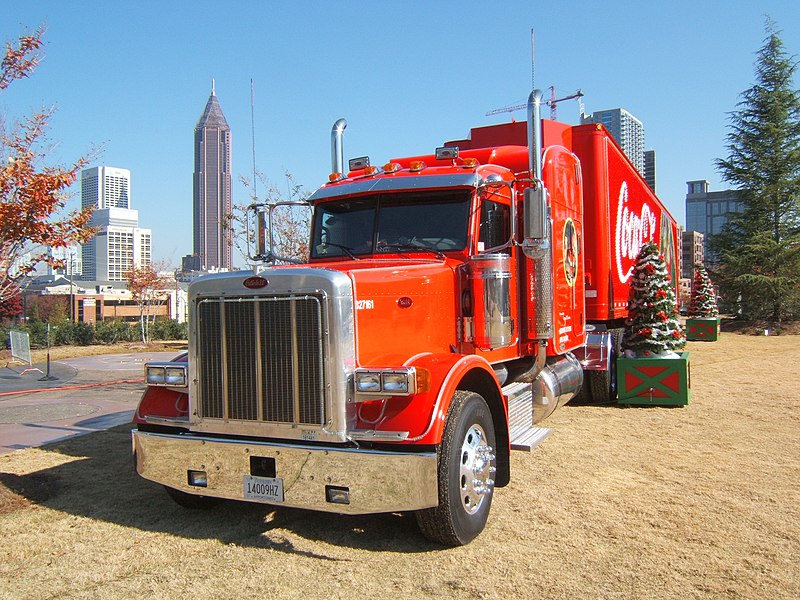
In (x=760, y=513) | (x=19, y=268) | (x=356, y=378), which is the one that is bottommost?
(x=760, y=513)

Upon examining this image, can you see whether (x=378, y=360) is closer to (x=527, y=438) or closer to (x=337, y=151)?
(x=527, y=438)

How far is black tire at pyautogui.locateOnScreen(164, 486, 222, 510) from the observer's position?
5016 mm

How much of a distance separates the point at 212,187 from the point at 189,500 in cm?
1150

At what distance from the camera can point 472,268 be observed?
5441 mm

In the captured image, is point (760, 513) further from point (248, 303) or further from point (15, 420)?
point (15, 420)

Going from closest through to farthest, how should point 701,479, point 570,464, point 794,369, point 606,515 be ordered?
point 606,515, point 701,479, point 570,464, point 794,369

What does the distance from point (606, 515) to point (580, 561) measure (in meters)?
0.97

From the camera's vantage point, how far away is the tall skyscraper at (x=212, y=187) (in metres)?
11.8

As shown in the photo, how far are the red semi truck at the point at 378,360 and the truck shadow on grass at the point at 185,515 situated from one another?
0.94 feet

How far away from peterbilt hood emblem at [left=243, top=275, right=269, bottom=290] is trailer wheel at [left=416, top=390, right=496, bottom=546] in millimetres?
1468

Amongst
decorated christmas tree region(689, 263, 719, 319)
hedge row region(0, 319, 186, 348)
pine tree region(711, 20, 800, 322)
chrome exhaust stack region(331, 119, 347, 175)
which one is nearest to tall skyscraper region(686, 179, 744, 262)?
pine tree region(711, 20, 800, 322)

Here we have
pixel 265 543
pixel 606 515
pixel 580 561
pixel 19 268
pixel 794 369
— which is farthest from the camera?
pixel 794 369

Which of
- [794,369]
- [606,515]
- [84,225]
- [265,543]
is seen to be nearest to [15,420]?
[84,225]

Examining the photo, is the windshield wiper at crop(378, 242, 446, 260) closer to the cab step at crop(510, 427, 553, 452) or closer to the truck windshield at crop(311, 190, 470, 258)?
the truck windshield at crop(311, 190, 470, 258)
